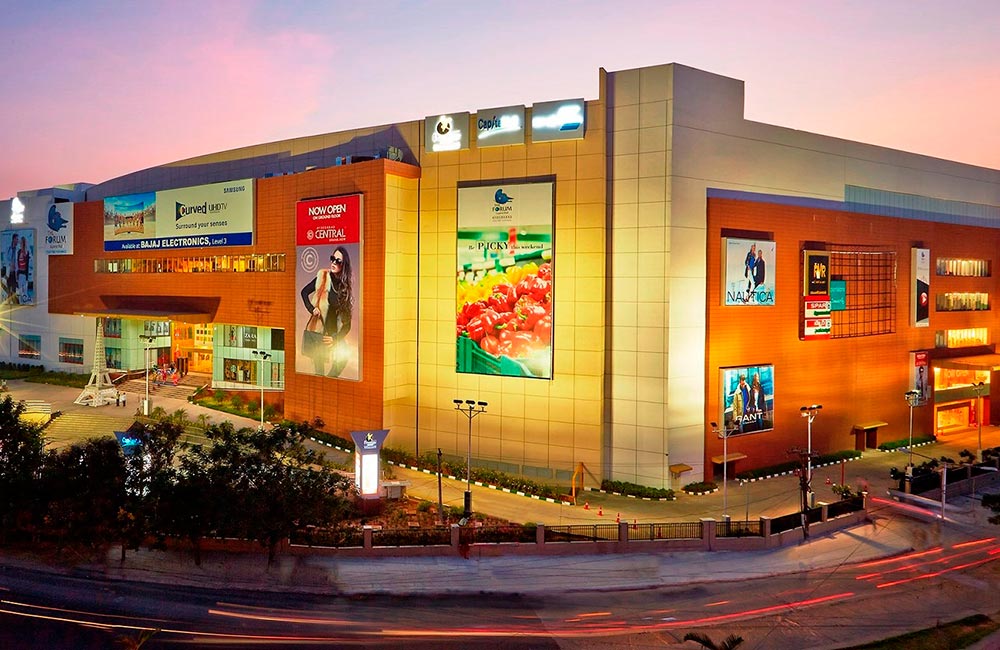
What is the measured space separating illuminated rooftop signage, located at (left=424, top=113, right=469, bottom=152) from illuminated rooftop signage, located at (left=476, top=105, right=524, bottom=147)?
110 centimetres

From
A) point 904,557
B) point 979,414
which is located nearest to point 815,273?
point 979,414

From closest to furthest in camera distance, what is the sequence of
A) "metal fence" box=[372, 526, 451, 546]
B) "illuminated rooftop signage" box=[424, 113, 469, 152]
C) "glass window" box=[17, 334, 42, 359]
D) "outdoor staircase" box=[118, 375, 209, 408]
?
1. "metal fence" box=[372, 526, 451, 546]
2. "illuminated rooftop signage" box=[424, 113, 469, 152]
3. "outdoor staircase" box=[118, 375, 209, 408]
4. "glass window" box=[17, 334, 42, 359]

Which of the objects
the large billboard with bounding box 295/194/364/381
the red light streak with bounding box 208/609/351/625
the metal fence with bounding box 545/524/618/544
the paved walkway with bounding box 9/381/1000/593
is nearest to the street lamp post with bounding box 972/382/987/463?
the paved walkway with bounding box 9/381/1000/593

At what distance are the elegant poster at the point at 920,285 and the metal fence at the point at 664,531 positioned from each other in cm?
3541

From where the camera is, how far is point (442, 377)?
168 feet

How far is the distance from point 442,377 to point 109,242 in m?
44.9

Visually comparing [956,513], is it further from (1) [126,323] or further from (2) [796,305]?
(1) [126,323]

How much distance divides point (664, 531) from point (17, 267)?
8236 cm

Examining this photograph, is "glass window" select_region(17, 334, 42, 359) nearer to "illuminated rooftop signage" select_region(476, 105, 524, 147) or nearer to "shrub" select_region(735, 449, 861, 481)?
"illuminated rooftop signage" select_region(476, 105, 524, 147)

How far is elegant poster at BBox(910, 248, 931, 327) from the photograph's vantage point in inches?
2320

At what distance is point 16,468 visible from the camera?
34.7 m

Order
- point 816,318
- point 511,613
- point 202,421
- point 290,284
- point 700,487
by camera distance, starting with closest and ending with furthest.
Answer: point 511,613 → point 700,487 → point 816,318 → point 202,421 → point 290,284

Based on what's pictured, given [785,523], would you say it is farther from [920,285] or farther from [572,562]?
[920,285]

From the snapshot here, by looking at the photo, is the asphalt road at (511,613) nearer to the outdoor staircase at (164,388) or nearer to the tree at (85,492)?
the tree at (85,492)
